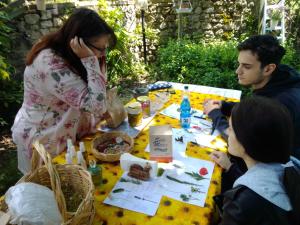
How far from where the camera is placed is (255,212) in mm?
1077

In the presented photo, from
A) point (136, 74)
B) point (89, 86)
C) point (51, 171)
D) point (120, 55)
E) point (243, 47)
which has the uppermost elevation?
point (243, 47)

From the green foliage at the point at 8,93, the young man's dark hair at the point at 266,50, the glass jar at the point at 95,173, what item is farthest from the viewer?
the green foliage at the point at 8,93

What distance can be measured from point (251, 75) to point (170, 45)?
3908 mm

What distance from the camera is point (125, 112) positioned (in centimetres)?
213

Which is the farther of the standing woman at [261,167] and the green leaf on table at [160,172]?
the green leaf on table at [160,172]

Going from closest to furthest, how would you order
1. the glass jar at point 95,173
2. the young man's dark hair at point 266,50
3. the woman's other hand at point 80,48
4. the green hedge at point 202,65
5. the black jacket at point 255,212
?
the black jacket at point 255,212
the glass jar at point 95,173
the woman's other hand at point 80,48
the young man's dark hair at point 266,50
the green hedge at point 202,65

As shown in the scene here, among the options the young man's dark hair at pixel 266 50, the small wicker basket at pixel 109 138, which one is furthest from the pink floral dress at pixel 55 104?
the young man's dark hair at pixel 266 50

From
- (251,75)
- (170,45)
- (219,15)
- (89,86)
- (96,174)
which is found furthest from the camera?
(219,15)

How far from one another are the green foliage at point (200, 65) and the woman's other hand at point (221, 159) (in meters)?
3.03

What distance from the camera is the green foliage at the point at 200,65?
4.62m

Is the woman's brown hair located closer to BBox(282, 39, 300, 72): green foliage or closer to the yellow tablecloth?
the yellow tablecloth

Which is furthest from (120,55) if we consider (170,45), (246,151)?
(246,151)

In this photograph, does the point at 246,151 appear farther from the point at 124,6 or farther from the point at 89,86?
the point at 124,6

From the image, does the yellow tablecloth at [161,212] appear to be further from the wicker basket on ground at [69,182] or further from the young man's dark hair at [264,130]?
the young man's dark hair at [264,130]
